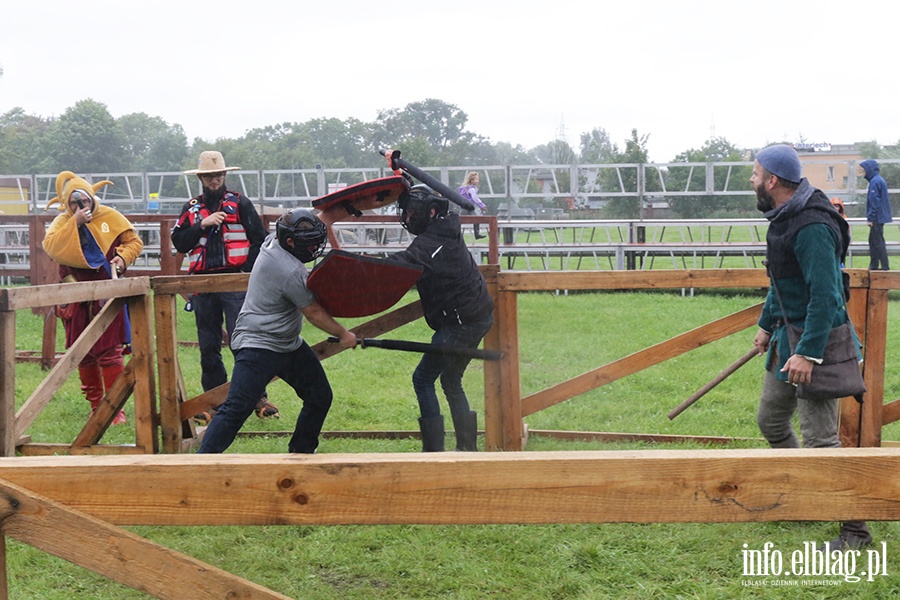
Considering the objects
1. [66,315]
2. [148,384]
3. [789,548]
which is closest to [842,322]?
[789,548]

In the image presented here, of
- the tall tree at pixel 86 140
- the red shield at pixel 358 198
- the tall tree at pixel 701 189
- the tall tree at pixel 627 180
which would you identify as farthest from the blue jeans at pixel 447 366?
the tall tree at pixel 86 140

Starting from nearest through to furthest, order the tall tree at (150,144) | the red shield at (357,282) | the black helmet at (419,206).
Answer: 1. the red shield at (357,282)
2. the black helmet at (419,206)
3. the tall tree at (150,144)

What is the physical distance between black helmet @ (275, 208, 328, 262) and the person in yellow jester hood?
8.92 ft

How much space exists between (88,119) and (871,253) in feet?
237

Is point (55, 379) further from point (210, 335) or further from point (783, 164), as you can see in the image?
point (783, 164)

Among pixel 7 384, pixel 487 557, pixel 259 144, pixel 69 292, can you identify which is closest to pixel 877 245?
pixel 487 557

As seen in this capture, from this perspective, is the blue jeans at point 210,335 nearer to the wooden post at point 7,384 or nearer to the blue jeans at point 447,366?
the wooden post at point 7,384

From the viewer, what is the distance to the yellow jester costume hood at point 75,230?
6879mm

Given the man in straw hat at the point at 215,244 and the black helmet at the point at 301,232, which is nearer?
the black helmet at the point at 301,232

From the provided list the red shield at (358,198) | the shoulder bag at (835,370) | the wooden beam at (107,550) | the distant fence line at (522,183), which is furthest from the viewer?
the distant fence line at (522,183)

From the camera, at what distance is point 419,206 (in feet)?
17.1

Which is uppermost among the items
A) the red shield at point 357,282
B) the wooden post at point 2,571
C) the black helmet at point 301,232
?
the black helmet at point 301,232

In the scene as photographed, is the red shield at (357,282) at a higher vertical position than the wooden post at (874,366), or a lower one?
higher

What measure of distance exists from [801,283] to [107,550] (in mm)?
3078
